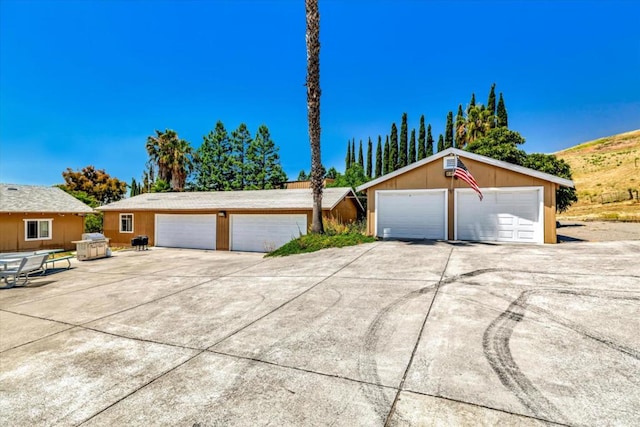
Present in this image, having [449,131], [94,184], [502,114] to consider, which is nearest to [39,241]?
[94,184]

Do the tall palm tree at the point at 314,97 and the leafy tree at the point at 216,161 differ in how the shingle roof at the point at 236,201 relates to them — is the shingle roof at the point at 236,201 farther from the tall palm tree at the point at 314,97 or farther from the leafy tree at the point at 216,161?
the leafy tree at the point at 216,161

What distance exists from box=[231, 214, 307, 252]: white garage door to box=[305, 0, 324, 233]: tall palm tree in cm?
277

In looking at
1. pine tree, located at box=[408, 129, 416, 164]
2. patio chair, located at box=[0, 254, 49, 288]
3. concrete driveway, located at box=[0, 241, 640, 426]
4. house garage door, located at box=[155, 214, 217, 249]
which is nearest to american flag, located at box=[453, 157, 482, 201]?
concrete driveway, located at box=[0, 241, 640, 426]

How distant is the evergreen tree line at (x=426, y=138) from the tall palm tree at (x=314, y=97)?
18.2 meters

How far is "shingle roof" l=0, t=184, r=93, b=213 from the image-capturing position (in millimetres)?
18625

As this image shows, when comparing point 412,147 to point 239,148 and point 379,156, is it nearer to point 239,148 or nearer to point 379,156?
point 379,156

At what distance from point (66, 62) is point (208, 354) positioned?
24.6 m

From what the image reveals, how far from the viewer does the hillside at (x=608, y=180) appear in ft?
95.4

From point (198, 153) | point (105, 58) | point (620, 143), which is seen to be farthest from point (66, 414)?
point (620, 143)

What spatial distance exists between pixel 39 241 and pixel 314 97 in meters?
20.5

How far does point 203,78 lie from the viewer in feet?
76.5

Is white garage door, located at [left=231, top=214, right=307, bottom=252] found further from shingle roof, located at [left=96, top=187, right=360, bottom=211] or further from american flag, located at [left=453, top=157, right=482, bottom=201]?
american flag, located at [left=453, top=157, right=482, bottom=201]

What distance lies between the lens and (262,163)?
36.5 m

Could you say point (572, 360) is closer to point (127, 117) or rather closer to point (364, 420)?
point (364, 420)
